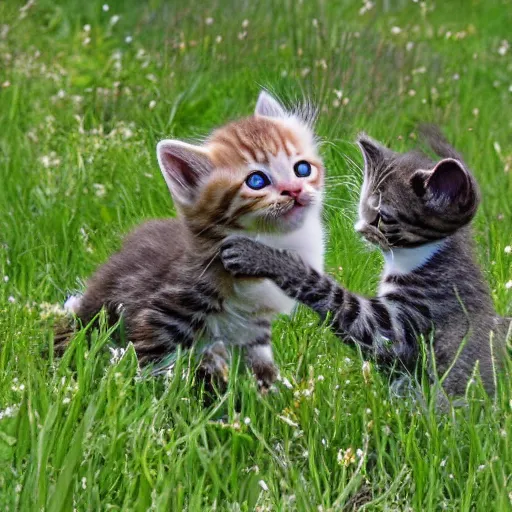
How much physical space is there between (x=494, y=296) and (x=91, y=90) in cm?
467

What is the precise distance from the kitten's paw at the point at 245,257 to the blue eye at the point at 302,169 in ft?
1.46

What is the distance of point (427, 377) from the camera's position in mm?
4484

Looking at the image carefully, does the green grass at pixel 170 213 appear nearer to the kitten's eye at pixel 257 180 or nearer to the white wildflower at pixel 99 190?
the white wildflower at pixel 99 190

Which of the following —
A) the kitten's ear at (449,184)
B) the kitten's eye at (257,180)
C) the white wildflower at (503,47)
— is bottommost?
the white wildflower at (503,47)

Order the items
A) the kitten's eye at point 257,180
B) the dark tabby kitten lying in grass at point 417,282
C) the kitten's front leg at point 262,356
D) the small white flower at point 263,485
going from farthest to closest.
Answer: the kitten's front leg at point 262,356 → the kitten's eye at point 257,180 → the dark tabby kitten lying in grass at point 417,282 → the small white flower at point 263,485

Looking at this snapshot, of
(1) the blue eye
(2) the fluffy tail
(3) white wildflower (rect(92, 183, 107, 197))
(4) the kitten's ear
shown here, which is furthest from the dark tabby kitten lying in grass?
(3) white wildflower (rect(92, 183, 107, 197))

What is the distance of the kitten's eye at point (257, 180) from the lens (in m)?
4.61

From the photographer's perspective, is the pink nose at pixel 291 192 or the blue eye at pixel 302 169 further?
the blue eye at pixel 302 169

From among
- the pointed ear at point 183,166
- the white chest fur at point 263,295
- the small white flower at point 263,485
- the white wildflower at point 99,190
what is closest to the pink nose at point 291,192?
the white chest fur at point 263,295

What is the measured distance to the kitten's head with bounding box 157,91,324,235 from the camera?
4.60 m

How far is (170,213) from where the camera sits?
21.6 ft

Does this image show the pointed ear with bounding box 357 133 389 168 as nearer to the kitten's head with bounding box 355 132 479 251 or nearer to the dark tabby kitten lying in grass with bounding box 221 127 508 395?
the kitten's head with bounding box 355 132 479 251

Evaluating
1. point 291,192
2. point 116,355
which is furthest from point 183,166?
point 116,355

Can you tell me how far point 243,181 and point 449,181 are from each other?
959 millimetres
